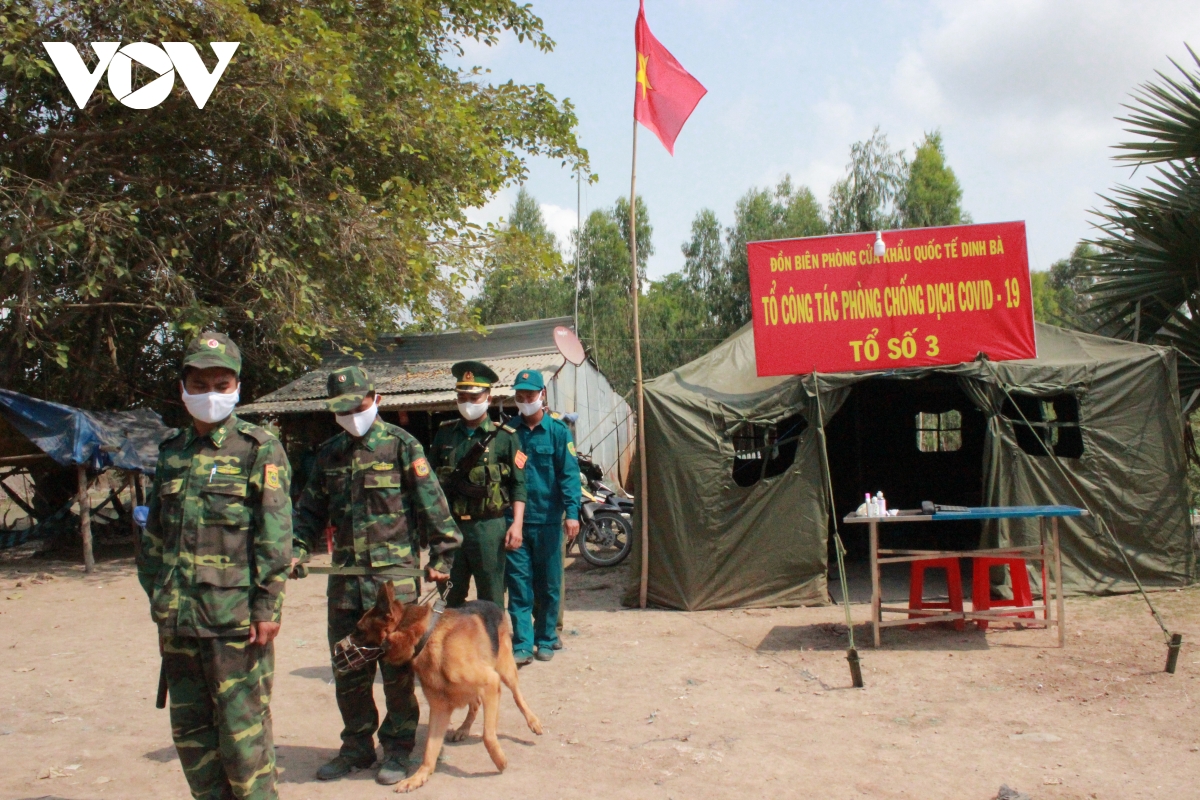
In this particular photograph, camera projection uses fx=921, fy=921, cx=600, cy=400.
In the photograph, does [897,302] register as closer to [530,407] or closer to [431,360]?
[530,407]

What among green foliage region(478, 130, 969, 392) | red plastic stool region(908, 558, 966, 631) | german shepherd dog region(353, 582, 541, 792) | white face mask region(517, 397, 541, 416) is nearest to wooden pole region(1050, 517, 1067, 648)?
red plastic stool region(908, 558, 966, 631)

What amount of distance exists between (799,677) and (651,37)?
19.1ft

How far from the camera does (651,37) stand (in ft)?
28.1

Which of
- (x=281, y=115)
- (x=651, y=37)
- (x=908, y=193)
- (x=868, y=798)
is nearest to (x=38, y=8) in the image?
(x=281, y=115)

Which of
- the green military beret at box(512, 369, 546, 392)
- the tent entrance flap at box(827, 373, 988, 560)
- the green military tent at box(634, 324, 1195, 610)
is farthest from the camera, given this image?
the tent entrance flap at box(827, 373, 988, 560)

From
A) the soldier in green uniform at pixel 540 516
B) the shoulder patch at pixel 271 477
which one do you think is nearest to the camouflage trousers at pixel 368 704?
the shoulder patch at pixel 271 477

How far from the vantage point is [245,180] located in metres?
11.9

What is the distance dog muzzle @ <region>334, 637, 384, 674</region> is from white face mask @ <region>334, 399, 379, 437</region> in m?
0.92

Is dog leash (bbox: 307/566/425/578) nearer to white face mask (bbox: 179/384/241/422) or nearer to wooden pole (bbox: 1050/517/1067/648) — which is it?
white face mask (bbox: 179/384/241/422)

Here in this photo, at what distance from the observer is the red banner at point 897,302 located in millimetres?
8445

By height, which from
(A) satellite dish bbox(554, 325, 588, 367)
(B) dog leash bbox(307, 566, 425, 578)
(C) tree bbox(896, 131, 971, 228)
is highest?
(C) tree bbox(896, 131, 971, 228)

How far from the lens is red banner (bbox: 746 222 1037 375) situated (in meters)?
8.45

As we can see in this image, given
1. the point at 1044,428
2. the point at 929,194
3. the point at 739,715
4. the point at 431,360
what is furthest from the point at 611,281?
the point at 739,715

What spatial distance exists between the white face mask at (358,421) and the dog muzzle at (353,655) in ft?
3.02
